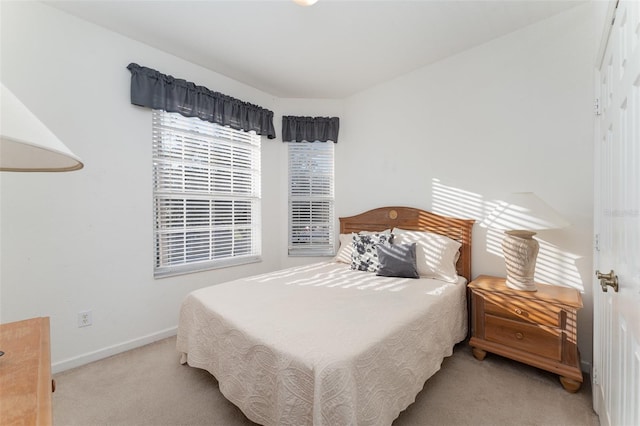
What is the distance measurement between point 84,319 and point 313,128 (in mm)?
3036

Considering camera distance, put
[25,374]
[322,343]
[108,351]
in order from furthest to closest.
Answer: [108,351]
[322,343]
[25,374]

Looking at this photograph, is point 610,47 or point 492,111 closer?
point 610,47

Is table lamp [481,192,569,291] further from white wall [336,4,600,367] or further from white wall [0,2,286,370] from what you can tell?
white wall [0,2,286,370]

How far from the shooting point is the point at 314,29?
2.36m

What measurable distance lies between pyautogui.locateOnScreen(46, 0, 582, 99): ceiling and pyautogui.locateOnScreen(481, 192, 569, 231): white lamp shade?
1472 millimetres

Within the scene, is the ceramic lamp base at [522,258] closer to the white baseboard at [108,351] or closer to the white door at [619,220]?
the white door at [619,220]

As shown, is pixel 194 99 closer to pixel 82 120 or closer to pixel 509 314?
pixel 82 120

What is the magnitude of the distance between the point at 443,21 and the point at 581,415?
287 cm

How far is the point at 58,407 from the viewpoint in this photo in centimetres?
171

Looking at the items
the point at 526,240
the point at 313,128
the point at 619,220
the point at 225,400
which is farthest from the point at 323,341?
the point at 313,128

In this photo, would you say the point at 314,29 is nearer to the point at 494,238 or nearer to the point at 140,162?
the point at 140,162

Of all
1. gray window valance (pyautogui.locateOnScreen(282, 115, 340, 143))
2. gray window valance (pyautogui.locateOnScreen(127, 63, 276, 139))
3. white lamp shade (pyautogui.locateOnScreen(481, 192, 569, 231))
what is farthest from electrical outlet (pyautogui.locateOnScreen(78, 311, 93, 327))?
white lamp shade (pyautogui.locateOnScreen(481, 192, 569, 231))

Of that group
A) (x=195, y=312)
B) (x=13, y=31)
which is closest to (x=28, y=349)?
(x=195, y=312)

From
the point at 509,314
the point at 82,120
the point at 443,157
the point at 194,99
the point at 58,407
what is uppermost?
the point at 194,99
